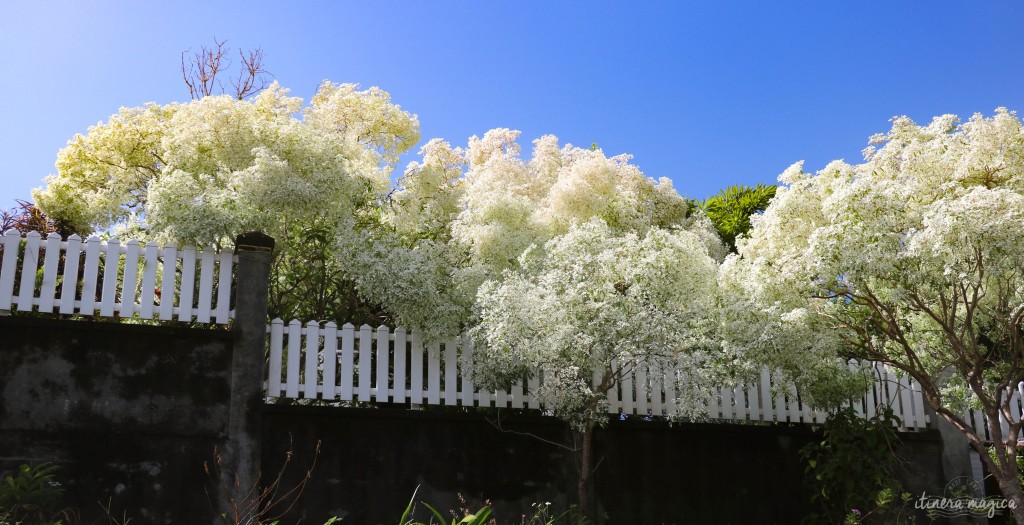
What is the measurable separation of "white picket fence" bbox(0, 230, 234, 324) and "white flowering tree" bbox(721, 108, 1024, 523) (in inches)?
238

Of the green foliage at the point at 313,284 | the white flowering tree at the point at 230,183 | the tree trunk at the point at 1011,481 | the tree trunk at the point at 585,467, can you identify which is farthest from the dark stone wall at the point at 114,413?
the tree trunk at the point at 1011,481

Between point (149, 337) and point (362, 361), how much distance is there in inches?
95.7

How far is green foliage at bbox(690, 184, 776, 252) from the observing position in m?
17.6

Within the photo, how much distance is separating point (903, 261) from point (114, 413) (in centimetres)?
868

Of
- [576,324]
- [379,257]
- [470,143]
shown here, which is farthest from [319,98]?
[576,324]

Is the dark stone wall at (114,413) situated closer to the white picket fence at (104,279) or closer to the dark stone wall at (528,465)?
the white picket fence at (104,279)

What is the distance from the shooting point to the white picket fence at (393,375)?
395 inches

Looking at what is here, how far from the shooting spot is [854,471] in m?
10.8

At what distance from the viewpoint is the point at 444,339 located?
410 inches

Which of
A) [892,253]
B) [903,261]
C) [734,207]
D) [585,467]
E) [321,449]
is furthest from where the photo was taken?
[734,207]

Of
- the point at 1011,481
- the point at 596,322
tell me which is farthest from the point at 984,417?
the point at 596,322

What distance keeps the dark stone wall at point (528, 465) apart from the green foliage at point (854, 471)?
49cm

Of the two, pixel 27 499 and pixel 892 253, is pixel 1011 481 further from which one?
pixel 27 499

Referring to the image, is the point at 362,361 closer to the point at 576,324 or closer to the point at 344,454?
the point at 344,454
